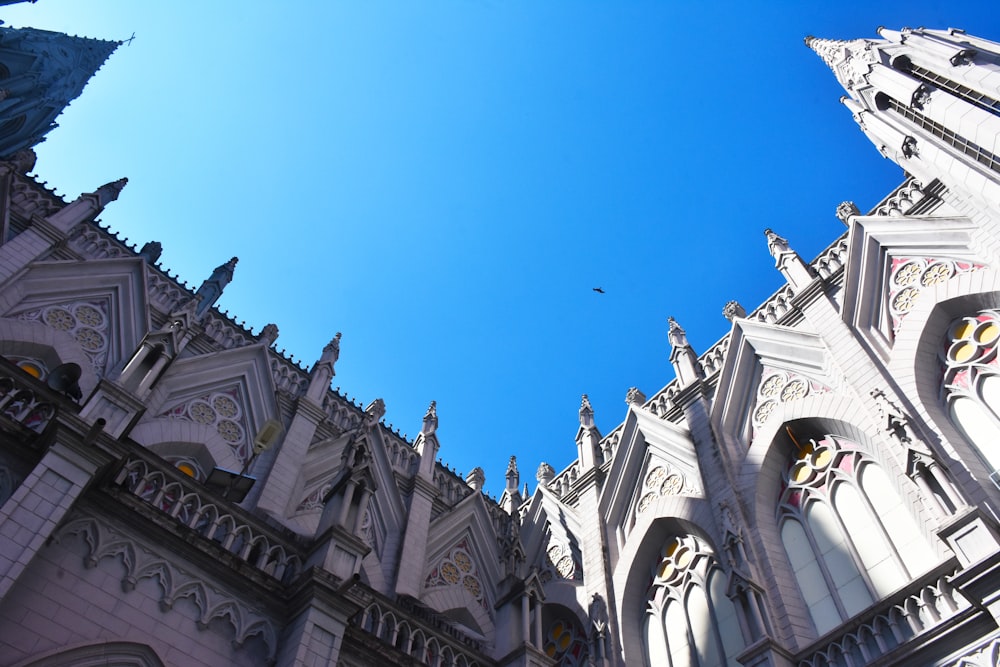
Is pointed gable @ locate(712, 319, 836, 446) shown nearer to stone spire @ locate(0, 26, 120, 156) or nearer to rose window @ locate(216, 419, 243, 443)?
rose window @ locate(216, 419, 243, 443)

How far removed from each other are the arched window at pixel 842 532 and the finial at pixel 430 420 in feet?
34.6

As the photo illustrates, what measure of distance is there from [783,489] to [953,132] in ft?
31.3

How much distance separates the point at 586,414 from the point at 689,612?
8059 millimetres

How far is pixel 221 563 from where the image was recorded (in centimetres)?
946

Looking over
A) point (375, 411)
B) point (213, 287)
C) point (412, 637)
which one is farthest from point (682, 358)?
point (213, 287)

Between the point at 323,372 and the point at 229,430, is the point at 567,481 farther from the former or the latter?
the point at 229,430

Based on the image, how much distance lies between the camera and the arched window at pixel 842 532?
12.3m

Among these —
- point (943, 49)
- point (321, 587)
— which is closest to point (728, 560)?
point (321, 587)

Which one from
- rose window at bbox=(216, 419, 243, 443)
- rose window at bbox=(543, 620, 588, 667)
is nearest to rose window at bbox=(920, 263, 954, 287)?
rose window at bbox=(543, 620, 588, 667)

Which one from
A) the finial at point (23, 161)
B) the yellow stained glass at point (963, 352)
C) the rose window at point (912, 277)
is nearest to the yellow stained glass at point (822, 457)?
the rose window at point (912, 277)

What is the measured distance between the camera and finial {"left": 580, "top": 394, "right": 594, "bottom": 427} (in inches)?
859

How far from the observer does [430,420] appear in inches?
885

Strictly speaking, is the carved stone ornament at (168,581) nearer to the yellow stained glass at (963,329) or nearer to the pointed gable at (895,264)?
the pointed gable at (895,264)

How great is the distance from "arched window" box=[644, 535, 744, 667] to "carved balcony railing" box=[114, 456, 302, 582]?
8235mm
